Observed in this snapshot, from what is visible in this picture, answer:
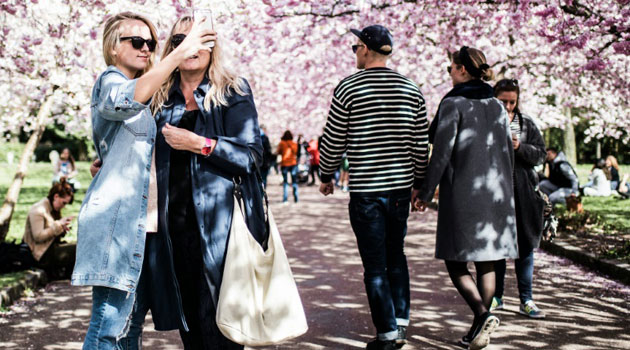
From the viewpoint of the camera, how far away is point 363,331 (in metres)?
5.21

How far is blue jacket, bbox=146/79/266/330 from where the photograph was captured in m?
3.08

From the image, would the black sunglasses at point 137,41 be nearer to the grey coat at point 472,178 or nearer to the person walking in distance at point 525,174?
the grey coat at point 472,178

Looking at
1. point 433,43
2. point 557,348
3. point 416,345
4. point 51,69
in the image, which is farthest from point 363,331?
point 433,43

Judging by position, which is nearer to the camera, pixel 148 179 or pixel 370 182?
pixel 148 179

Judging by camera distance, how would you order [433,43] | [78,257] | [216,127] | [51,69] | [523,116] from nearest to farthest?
[78,257] < [216,127] < [523,116] < [51,69] < [433,43]

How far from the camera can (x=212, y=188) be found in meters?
3.11

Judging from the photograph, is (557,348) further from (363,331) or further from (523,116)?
(523,116)

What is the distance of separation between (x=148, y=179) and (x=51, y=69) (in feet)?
26.3

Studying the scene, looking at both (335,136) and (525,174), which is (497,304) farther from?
(335,136)

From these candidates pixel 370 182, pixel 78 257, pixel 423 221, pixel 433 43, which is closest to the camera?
pixel 78 257

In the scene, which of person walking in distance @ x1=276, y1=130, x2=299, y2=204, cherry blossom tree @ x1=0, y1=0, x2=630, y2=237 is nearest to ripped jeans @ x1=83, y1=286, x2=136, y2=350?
cherry blossom tree @ x1=0, y1=0, x2=630, y2=237

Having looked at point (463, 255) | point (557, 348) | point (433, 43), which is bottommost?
point (557, 348)

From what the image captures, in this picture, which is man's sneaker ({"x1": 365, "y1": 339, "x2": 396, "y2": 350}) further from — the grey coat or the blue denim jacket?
the blue denim jacket

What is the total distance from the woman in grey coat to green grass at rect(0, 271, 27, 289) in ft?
13.3
